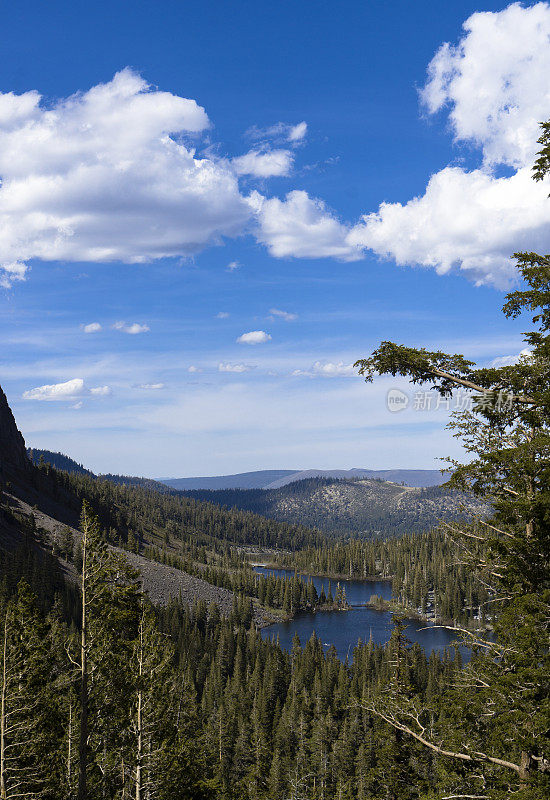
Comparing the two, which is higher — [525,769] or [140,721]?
[525,769]

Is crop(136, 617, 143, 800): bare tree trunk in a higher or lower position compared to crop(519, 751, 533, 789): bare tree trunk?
lower

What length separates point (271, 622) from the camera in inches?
7480

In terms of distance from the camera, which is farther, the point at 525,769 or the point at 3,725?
the point at 3,725

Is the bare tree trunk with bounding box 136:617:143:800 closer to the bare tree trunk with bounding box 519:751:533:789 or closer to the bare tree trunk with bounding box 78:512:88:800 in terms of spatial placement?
the bare tree trunk with bounding box 78:512:88:800

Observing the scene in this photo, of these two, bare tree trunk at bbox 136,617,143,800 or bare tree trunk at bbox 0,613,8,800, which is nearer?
bare tree trunk at bbox 0,613,8,800

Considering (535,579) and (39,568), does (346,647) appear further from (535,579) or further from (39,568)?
(535,579)

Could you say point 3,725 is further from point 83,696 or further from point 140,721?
point 140,721

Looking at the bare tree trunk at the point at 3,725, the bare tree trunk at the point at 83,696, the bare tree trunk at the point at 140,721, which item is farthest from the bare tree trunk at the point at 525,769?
the bare tree trunk at the point at 3,725

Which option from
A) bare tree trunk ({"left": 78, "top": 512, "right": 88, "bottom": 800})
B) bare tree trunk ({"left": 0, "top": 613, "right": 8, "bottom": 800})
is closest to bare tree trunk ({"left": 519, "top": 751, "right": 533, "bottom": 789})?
bare tree trunk ({"left": 78, "top": 512, "right": 88, "bottom": 800})

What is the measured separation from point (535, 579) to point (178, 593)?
18075 centimetres

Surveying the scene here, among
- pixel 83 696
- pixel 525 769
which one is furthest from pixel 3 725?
→ pixel 525 769

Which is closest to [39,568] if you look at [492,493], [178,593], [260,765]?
[178,593]

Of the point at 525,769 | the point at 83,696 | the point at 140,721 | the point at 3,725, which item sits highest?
the point at 525,769

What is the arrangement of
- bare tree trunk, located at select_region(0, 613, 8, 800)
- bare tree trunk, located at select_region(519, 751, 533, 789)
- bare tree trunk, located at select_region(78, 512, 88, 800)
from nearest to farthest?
bare tree trunk, located at select_region(519, 751, 533, 789)
bare tree trunk, located at select_region(78, 512, 88, 800)
bare tree trunk, located at select_region(0, 613, 8, 800)
